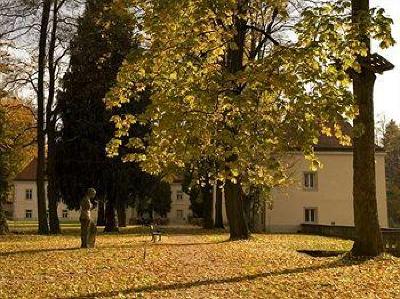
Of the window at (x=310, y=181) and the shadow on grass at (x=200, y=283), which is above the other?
the window at (x=310, y=181)

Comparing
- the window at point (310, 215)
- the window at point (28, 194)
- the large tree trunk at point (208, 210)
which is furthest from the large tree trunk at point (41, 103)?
the window at point (28, 194)

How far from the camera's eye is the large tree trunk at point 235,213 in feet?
87.7

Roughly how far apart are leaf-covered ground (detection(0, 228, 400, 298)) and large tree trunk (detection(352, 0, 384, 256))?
62 centimetres

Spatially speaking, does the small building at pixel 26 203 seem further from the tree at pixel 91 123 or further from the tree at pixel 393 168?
the tree at pixel 91 123

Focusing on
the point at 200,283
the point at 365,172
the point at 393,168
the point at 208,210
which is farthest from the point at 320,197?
the point at 393,168

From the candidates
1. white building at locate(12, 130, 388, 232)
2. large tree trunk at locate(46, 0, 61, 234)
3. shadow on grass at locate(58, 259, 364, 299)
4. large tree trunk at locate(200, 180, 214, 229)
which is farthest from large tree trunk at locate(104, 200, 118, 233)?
shadow on grass at locate(58, 259, 364, 299)

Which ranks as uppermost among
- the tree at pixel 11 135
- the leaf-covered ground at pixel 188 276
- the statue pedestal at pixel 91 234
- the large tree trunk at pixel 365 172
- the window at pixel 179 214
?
the tree at pixel 11 135

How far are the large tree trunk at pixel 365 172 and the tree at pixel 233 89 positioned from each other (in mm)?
4840

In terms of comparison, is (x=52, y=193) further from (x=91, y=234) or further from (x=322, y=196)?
(x=322, y=196)

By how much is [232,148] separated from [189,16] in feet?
9.89

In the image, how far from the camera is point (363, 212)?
16.0 meters

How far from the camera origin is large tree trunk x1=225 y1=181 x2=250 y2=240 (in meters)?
26.7

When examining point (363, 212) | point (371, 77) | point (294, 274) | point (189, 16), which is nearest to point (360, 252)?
point (363, 212)

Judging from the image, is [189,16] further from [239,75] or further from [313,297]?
[313,297]
